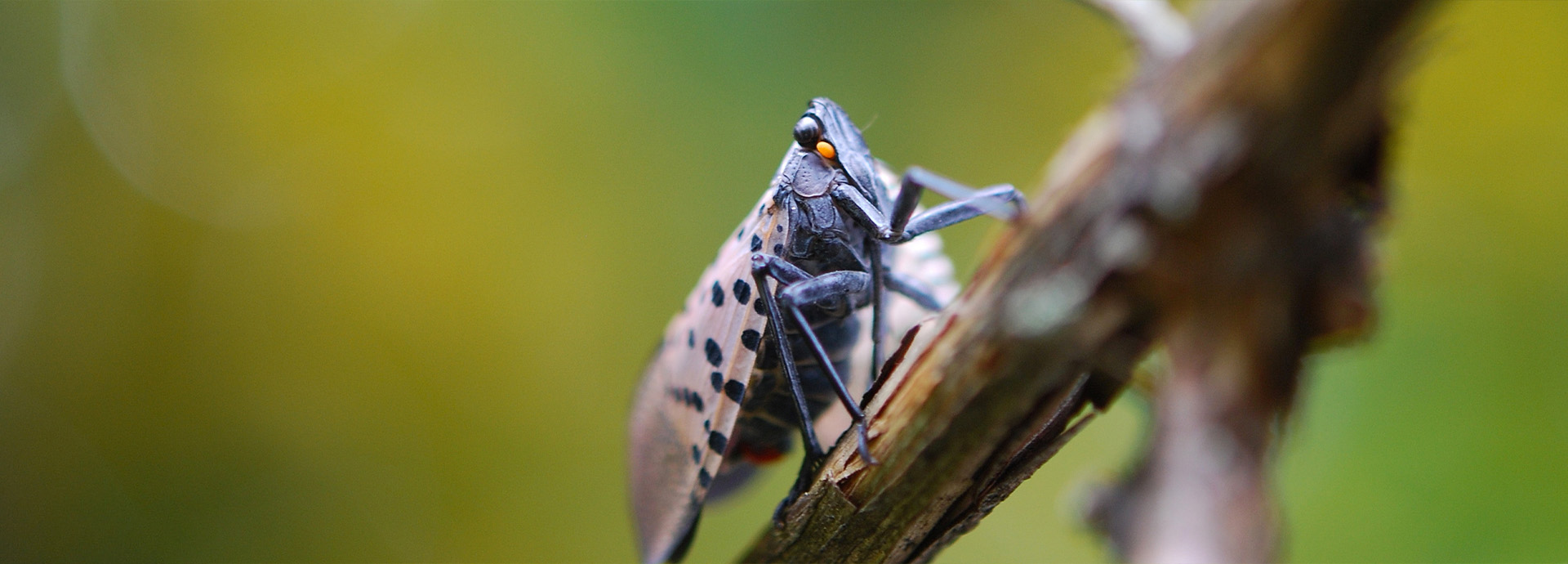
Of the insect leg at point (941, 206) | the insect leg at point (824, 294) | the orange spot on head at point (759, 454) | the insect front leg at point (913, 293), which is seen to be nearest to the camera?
the insect leg at point (941, 206)

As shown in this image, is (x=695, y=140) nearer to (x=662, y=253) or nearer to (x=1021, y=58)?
(x=662, y=253)

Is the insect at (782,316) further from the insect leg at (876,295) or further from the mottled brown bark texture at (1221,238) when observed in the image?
the mottled brown bark texture at (1221,238)

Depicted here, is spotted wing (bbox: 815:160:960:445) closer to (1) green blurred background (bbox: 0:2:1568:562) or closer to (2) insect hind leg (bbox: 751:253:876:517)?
(2) insect hind leg (bbox: 751:253:876:517)

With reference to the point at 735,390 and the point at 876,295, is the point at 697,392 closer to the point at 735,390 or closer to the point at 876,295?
the point at 735,390

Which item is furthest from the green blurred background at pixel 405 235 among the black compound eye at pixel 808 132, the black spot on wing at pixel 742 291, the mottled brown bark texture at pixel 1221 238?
the mottled brown bark texture at pixel 1221 238

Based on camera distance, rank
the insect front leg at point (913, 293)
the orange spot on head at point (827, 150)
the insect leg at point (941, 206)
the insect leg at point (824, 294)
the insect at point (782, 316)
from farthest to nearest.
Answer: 1. the insect front leg at point (913, 293)
2. the orange spot on head at point (827, 150)
3. the insect at point (782, 316)
4. the insect leg at point (824, 294)
5. the insect leg at point (941, 206)

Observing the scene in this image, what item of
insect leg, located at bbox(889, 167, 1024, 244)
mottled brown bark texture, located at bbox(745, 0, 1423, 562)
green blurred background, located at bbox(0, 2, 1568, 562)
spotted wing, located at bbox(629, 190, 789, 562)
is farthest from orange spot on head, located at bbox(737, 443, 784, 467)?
green blurred background, located at bbox(0, 2, 1568, 562)
